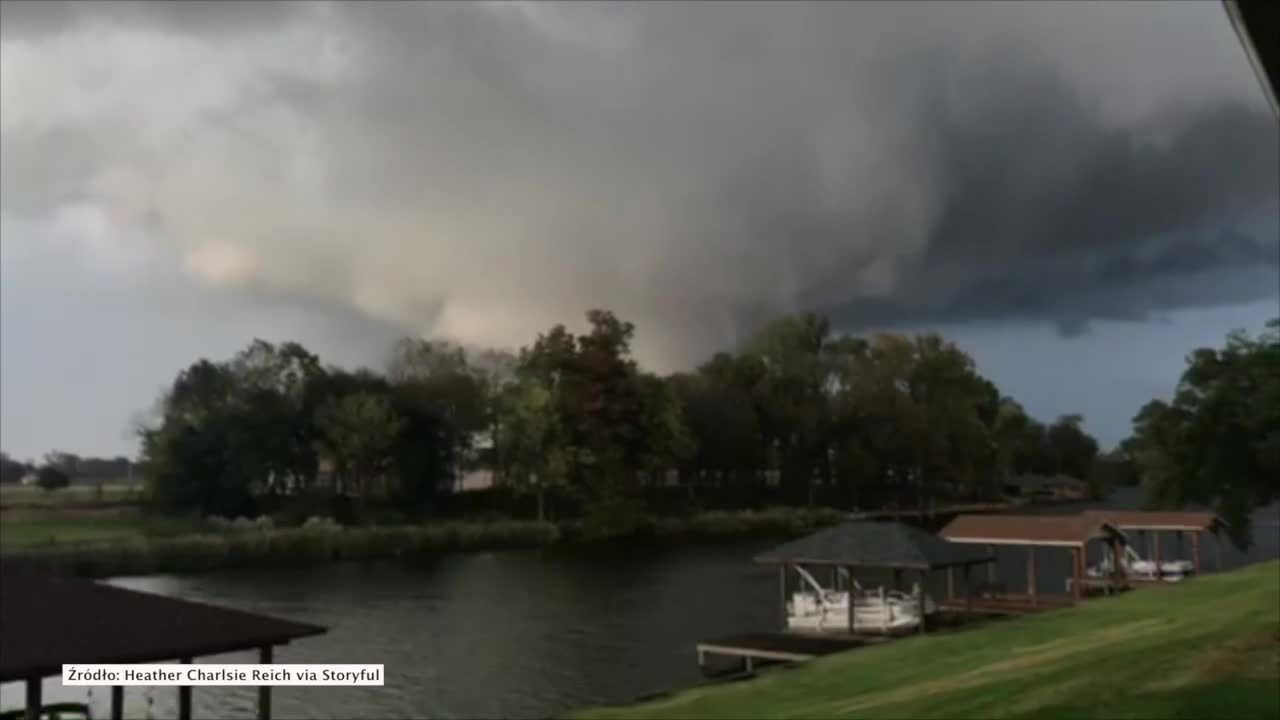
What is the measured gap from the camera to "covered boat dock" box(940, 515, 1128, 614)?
→ 40.6 meters

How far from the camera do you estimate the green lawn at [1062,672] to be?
50.8 ft

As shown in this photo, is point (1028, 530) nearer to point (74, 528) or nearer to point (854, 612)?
point (854, 612)

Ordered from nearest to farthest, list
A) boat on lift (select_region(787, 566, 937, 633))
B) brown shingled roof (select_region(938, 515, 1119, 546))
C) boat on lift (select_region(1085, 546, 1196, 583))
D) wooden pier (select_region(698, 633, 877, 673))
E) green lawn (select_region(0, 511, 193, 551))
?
wooden pier (select_region(698, 633, 877, 673)) → boat on lift (select_region(787, 566, 937, 633)) → brown shingled roof (select_region(938, 515, 1119, 546)) → boat on lift (select_region(1085, 546, 1196, 583)) → green lawn (select_region(0, 511, 193, 551))

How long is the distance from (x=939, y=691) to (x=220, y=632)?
11.3m

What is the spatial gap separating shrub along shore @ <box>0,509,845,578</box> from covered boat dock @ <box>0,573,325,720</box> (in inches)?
1791

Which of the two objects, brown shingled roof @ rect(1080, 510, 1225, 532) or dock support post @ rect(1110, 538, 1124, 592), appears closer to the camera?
dock support post @ rect(1110, 538, 1124, 592)

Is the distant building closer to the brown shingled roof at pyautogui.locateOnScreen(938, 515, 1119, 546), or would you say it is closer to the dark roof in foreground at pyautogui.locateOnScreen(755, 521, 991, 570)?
the brown shingled roof at pyautogui.locateOnScreen(938, 515, 1119, 546)

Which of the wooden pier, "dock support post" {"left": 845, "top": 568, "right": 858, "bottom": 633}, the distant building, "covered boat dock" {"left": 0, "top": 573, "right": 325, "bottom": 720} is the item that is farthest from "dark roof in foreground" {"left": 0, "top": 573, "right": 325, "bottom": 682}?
the distant building

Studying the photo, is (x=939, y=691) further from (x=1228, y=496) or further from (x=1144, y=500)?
(x=1144, y=500)

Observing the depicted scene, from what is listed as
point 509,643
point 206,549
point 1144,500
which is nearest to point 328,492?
point 206,549

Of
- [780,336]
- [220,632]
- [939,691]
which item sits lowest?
[939,691]

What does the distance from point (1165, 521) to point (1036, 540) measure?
9770 millimetres

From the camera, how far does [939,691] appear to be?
20.0 meters

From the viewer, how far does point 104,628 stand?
15625 mm
